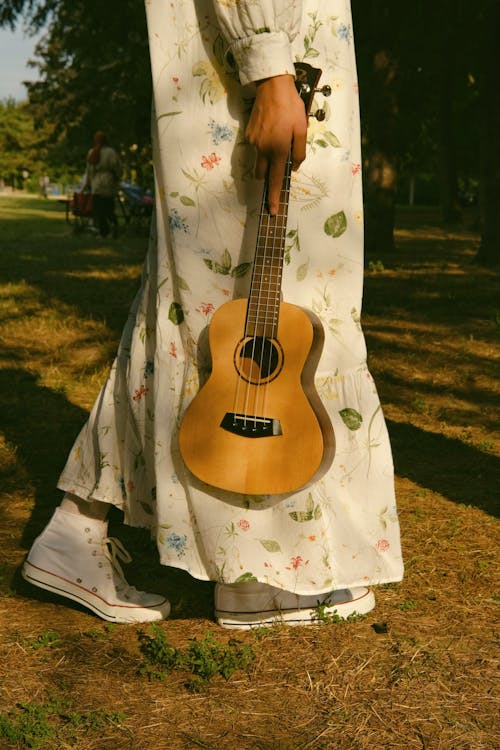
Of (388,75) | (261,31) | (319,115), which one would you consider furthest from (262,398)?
(388,75)

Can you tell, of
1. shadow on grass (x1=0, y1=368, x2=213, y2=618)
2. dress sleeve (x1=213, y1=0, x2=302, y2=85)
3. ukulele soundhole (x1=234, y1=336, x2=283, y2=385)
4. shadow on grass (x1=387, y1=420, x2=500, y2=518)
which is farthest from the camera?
shadow on grass (x1=387, y1=420, x2=500, y2=518)

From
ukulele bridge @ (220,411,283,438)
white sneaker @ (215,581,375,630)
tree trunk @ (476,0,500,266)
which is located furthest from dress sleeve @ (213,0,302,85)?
tree trunk @ (476,0,500,266)

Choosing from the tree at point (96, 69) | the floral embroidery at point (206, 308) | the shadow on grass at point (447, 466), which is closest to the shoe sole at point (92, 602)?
the floral embroidery at point (206, 308)

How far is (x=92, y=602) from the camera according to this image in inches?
105

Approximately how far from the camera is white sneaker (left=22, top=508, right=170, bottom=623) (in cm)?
266

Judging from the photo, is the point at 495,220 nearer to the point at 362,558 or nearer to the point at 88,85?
the point at 362,558

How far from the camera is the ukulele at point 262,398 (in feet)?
7.82

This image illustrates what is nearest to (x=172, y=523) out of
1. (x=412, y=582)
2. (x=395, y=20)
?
(x=412, y=582)

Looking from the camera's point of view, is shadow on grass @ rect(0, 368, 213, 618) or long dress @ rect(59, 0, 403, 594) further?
shadow on grass @ rect(0, 368, 213, 618)

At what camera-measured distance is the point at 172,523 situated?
8.15 ft

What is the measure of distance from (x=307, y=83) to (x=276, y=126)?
174mm

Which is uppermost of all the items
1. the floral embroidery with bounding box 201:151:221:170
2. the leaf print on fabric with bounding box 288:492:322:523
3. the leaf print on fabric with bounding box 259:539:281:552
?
the floral embroidery with bounding box 201:151:221:170

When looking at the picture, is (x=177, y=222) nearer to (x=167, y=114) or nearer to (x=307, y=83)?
(x=167, y=114)

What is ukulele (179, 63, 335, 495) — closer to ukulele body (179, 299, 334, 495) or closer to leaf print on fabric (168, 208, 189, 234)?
ukulele body (179, 299, 334, 495)
